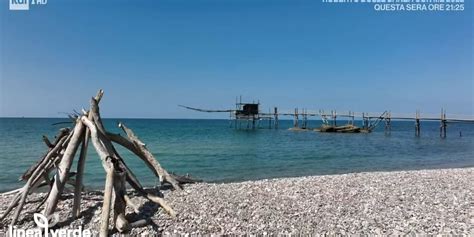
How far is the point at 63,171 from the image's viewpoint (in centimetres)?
648

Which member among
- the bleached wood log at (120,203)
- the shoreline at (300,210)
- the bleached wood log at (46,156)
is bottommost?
the shoreline at (300,210)

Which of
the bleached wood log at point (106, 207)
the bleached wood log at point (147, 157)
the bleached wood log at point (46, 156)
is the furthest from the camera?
the bleached wood log at point (147, 157)

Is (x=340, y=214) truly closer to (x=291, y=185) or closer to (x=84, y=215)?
(x=291, y=185)

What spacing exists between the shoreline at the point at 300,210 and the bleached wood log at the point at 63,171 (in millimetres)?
311

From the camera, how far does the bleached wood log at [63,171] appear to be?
6258 millimetres

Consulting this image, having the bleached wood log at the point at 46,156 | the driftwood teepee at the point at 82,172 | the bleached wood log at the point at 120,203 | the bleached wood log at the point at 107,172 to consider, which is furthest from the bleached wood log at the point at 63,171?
the bleached wood log at the point at 120,203

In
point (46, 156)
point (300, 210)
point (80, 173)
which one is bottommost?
point (300, 210)

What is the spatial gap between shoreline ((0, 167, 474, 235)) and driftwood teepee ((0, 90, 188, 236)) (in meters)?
0.25

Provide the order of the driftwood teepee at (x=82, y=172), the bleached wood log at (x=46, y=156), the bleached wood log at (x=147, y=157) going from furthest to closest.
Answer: the bleached wood log at (x=147, y=157)
the bleached wood log at (x=46, y=156)
the driftwood teepee at (x=82, y=172)

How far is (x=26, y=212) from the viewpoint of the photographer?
6770 mm

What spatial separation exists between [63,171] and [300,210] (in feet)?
14.4

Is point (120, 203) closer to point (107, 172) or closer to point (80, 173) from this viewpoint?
point (107, 172)

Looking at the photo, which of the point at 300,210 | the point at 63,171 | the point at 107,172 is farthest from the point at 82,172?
the point at 300,210

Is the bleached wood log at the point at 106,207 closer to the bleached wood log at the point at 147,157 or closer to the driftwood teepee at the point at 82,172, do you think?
the driftwood teepee at the point at 82,172
